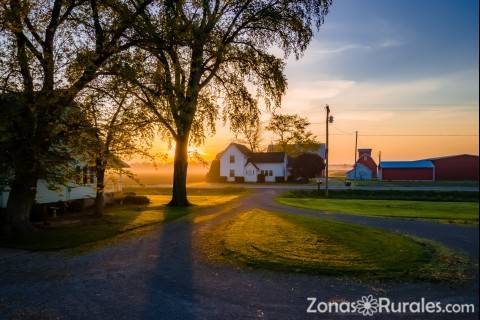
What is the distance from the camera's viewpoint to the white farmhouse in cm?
6675

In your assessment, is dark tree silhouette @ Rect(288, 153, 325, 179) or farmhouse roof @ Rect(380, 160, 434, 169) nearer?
dark tree silhouette @ Rect(288, 153, 325, 179)

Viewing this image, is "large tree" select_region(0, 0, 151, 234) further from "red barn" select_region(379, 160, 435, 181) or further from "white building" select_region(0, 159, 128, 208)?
"red barn" select_region(379, 160, 435, 181)

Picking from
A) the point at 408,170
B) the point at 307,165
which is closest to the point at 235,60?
the point at 307,165

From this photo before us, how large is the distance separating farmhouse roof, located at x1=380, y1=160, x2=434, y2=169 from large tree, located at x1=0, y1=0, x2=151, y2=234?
64.8 m

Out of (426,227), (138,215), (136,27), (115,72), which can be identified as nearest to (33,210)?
(138,215)

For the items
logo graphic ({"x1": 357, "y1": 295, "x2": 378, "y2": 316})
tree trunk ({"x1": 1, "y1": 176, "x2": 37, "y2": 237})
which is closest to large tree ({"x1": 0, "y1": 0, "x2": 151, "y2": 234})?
tree trunk ({"x1": 1, "y1": 176, "x2": 37, "y2": 237})

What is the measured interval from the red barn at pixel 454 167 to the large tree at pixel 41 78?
66.6m

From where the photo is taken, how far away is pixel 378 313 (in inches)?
269

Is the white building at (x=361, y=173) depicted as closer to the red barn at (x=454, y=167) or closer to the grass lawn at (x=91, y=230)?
the red barn at (x=454, y=167)

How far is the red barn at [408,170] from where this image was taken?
217ft

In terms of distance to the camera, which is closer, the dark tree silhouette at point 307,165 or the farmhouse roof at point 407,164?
the dark tree silhouette at point 307,165

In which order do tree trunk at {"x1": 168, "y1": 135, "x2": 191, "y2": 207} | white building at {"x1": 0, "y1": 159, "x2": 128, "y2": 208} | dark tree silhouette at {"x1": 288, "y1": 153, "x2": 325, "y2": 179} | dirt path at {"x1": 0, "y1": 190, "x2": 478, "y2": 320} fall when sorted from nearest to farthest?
dirt path at {"x1": 0, "y1": 190, "x2": 478, "y2": 320}
white building at {"x1": 0, "y1": 159, "x2": 128, "y2": 208}
tree trunk at {"x1": 168, "y1": 135, "x2": 191, "y2": 207}
dark tree silhouette at {"x1": 288, "y1": 153, "x2": 325, "y2": 179}

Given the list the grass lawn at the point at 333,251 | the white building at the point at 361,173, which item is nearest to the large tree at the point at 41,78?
the grass lawn at the point at 333,251

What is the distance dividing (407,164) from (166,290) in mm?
70293
